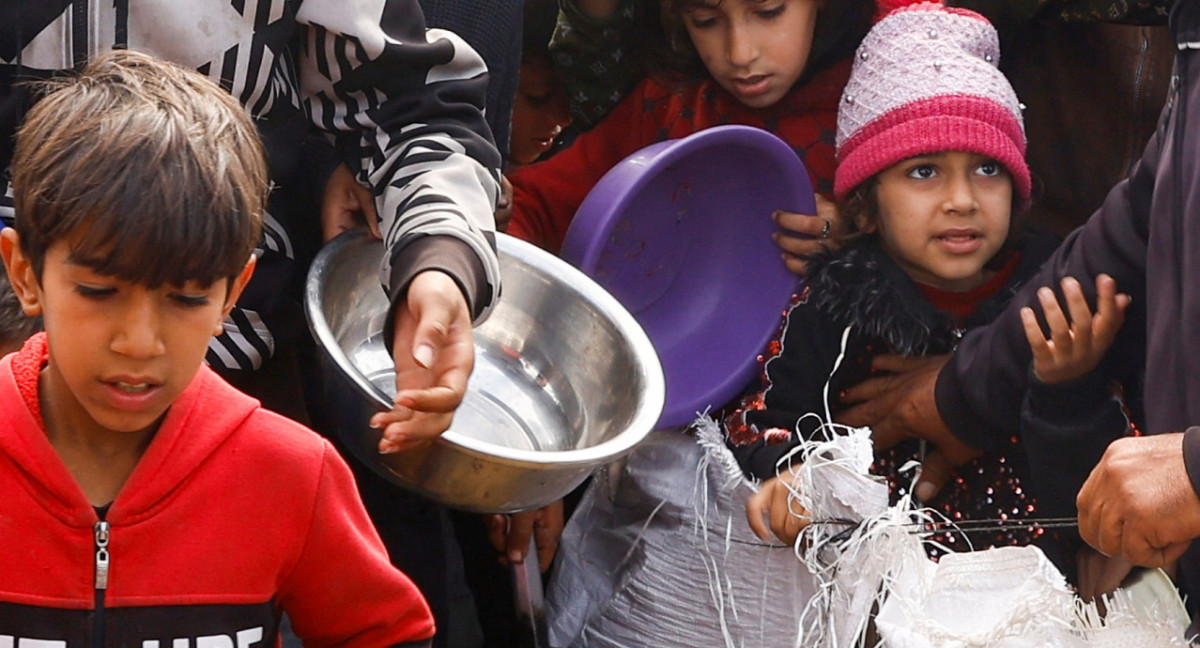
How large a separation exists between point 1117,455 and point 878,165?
0.86 metres

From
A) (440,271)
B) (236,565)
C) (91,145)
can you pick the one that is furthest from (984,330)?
(91,145)

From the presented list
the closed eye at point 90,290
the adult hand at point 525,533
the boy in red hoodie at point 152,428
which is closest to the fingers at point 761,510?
the adult hand at point 525,533

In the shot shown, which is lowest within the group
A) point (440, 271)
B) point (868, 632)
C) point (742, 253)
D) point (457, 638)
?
point (457, 638)

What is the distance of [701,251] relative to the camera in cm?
283

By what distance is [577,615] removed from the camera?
2639 mm

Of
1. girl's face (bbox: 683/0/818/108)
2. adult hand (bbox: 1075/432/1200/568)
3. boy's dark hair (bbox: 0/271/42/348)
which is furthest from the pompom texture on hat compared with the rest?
boy's dark hair (bbox: 0/271/42/348)

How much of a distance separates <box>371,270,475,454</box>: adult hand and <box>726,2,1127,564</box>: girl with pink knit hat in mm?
822

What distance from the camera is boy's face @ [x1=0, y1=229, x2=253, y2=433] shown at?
1416 mm

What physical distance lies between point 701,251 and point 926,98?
20.4 inches

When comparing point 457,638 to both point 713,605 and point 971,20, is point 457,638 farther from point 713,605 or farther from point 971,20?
point 971,20

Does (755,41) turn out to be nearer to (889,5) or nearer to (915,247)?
(889,5)

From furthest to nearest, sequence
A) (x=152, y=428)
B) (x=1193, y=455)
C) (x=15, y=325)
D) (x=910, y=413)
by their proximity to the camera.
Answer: (x=910, y=413) < (x=15, y=325) < (x=1193, y=455) < (x=152, y=428)

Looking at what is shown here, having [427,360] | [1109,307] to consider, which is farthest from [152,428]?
[1109,307]

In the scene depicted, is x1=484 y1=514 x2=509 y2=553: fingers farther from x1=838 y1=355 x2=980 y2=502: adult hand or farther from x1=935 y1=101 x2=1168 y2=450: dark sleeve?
x1=935 y1=101 x2=1168 y2=450: dark sleeve
